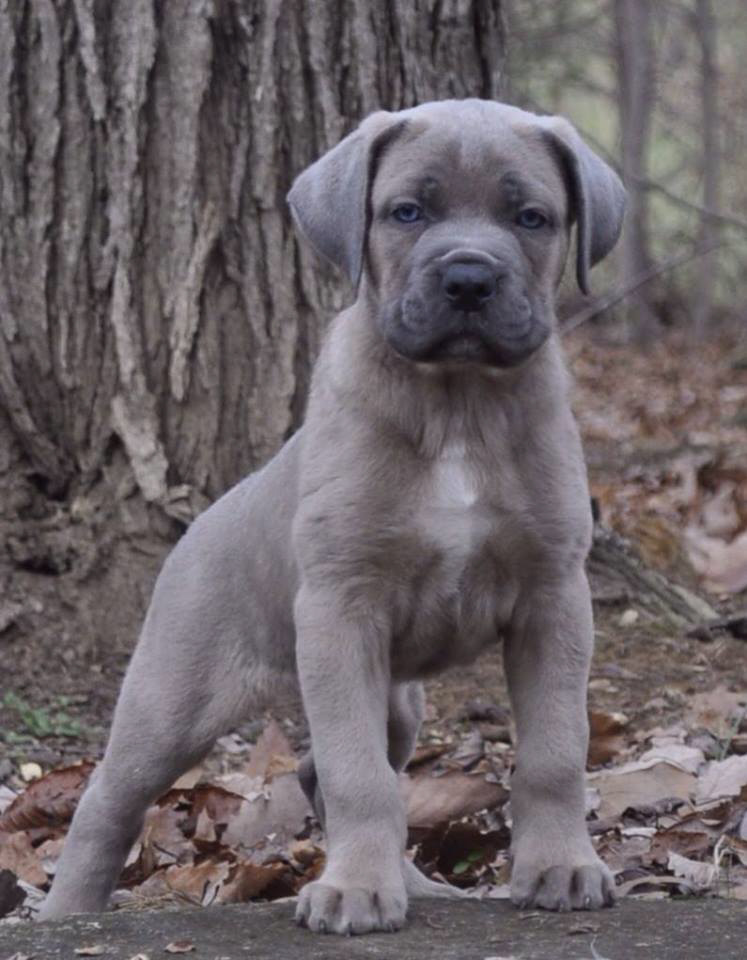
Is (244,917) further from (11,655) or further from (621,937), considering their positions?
(11,655)

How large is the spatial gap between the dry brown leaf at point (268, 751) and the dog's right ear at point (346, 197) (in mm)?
1975

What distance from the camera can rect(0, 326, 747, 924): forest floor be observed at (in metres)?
4.66

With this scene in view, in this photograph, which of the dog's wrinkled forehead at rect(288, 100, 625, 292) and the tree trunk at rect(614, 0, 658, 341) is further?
the tree trunk at rect(614, 0, 658, 341)

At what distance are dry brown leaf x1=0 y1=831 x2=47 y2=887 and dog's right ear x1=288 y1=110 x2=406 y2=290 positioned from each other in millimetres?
1936

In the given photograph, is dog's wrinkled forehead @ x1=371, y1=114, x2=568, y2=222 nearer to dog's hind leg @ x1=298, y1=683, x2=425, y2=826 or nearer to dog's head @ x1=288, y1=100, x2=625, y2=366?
dog's head @ x1=288, y1=100, x2=625, y2=366

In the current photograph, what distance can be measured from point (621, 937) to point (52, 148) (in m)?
3.60

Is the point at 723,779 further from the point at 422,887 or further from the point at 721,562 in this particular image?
the point at 721,562

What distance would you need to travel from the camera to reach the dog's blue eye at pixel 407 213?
4051 mm

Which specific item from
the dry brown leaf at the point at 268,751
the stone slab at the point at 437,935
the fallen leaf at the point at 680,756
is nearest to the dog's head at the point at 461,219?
the stone slab at the point at 437,935

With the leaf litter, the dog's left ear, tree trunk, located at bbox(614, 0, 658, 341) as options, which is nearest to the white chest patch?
the dog's left ear

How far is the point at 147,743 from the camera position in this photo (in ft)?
14.9

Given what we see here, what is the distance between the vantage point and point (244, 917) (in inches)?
148

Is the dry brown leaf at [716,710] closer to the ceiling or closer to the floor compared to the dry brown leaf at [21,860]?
closer to the ceiling

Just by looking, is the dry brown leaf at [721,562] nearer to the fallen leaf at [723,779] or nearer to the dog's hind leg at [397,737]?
the fallen leaf at [723,779]
